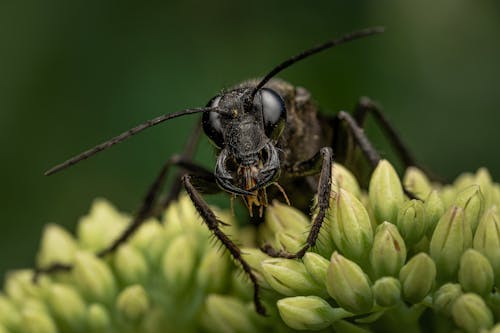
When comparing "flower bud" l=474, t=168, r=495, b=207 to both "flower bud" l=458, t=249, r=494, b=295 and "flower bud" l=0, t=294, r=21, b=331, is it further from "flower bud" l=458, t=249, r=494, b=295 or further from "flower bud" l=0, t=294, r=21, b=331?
"flower bud" l=0, t=294, r=21, b=331

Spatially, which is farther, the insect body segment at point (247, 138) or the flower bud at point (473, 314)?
the insect body segment at point (247, 138)

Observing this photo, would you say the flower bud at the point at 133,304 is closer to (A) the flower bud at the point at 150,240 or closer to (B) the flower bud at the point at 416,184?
(A) the flower bud at the point at 150,240

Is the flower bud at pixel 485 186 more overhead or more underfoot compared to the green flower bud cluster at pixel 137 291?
more overhead

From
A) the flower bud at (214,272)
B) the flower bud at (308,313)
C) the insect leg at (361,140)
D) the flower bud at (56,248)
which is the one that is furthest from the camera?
the flower bud at (56,248)

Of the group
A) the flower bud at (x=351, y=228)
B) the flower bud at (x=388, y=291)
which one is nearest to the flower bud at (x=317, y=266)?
the flower bud at (x=351, y=228)

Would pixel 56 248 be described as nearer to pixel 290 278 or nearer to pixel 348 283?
pixel 290 278

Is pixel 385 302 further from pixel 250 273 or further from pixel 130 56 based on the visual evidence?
pixel 130 56

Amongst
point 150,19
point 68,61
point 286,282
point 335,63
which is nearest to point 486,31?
point 335,63

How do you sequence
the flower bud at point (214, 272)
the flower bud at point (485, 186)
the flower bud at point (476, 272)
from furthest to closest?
the flower bud at point (214, 272)
the flower bud at point (485, 186)
the flower bud at point (476, 272)
